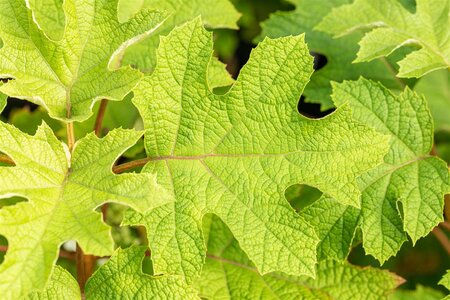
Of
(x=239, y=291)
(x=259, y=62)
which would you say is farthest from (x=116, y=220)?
(x=259, y=62)

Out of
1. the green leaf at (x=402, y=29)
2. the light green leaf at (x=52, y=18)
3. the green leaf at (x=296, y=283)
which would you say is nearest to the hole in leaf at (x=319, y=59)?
the green leaf at (x=402, y=29)

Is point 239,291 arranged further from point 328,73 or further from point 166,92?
point 328,73

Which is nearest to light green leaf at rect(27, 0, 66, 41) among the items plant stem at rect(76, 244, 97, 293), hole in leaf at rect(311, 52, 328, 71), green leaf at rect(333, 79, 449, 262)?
plant stem at rect(76, 244, 97, 293)

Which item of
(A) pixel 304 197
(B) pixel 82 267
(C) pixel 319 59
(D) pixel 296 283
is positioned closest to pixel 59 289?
(B) pixel 82 267

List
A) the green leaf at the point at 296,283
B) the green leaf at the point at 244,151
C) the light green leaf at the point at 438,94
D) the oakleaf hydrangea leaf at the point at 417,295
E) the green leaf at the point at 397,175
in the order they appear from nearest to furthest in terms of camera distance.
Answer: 1. the green leaf at the point at 244,151
2. the green leaf at the point at 397,175
3. the green leaf at the point at 296,283
4. the oakleaf hydrangea leaf at the point at 417,295
5. the light green leaf at the point at 438,94

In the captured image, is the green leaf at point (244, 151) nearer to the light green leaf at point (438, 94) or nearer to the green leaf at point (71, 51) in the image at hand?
the green leaf at point (71, 51)

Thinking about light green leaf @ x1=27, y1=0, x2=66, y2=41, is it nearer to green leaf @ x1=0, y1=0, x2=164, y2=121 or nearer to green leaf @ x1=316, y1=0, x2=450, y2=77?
green leaf @ x1=0, y1=0, x2=164, y2=121
